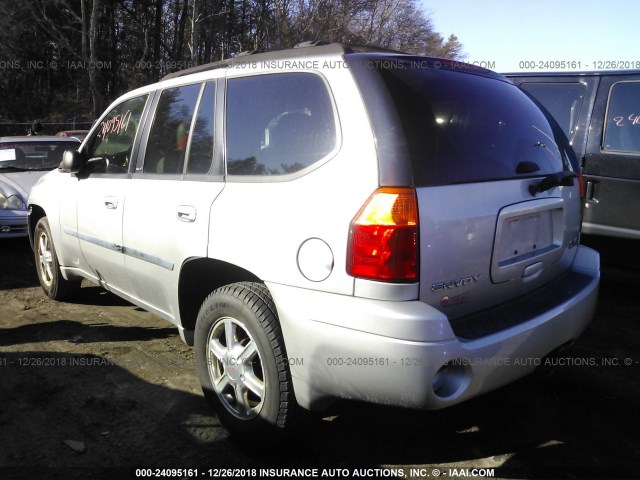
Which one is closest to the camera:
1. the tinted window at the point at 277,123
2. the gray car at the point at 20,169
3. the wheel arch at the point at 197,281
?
the tinted window at the point at 277,123

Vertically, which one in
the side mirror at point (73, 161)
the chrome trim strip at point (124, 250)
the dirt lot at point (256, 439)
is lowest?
the dirt lot at point (256, 439)

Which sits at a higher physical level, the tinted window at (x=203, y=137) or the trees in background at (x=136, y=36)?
the trees in background at (x=136, y=36)

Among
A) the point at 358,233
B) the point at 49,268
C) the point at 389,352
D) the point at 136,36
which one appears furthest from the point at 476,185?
the point at 136,36

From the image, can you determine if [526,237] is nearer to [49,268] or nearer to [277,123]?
[277,123]

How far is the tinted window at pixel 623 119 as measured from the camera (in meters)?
4.84

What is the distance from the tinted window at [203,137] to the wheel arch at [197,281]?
1.73ft

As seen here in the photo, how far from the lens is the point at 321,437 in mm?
2750

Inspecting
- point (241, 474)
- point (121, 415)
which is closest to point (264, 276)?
point (241, 474)

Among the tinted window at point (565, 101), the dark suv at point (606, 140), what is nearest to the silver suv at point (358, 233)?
the dark suv at point (606, 140)

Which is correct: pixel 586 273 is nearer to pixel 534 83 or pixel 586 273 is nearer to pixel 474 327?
pixel 474 327

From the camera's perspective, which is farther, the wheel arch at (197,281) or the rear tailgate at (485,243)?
the wheel arch at (197,281)

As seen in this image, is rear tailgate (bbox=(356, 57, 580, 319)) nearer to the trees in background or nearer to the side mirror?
the side mirror

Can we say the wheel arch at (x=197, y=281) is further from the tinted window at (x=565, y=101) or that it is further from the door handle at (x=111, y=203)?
the tinted window at (x=565, y=101)

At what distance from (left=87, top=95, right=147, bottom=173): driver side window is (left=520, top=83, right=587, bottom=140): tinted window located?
3708 mm
